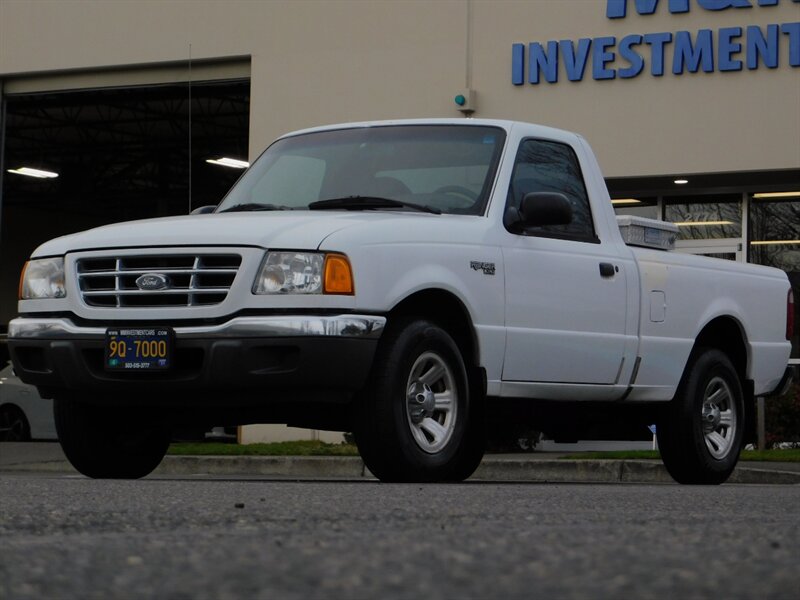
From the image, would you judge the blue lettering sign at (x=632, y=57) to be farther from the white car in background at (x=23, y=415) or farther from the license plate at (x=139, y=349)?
the license plate at (x=139, y=349)

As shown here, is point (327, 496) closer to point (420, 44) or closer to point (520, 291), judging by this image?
point (520, 291)

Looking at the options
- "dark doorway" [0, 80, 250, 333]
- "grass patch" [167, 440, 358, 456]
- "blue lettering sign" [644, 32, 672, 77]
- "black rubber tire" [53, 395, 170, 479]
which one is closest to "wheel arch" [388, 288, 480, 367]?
"black rubber tire" [53, 395, 170, 479]

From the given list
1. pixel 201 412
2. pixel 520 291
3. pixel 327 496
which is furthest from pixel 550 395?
pixel 327 496

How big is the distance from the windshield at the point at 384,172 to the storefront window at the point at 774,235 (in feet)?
36.8

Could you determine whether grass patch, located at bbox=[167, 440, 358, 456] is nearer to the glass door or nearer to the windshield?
the windshield

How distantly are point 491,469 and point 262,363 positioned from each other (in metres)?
6.54

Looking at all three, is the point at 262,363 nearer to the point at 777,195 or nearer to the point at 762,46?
the point at 762,46

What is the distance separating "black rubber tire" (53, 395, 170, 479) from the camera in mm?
A: 8477

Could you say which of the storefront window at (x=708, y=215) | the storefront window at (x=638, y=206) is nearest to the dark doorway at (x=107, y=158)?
the storefront window at (x=638, y=206)

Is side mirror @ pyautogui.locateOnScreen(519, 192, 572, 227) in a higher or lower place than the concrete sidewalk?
higher

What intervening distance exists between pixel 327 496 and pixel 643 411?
4.10m

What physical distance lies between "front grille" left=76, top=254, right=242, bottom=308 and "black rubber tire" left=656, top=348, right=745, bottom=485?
3332mm

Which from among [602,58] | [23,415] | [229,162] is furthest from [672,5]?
[229,162]

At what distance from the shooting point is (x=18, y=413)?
22047 mm
